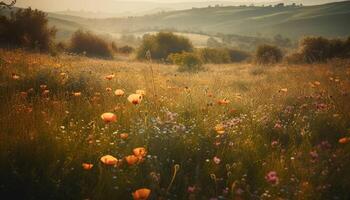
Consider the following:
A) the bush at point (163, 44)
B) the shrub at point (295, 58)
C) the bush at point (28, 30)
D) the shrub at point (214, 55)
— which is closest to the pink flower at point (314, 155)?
the bush at point (28, 30)

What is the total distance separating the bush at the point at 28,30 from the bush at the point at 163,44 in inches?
422

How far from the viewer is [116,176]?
9.73 feet

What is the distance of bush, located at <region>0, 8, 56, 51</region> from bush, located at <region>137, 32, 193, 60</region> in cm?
1073

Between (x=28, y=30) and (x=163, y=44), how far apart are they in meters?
14.5

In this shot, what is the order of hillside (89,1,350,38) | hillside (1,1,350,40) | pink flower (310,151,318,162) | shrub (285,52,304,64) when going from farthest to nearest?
1. hillside (89,1,350,38)
2. hillside (1,1,350,40)
3. shrub (285,52,304,64)
4. pink flower (310,151,318,162)

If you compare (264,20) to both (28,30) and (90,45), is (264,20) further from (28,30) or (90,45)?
(28,30)

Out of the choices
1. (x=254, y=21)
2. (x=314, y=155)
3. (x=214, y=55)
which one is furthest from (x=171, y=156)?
(x=254, y=21)

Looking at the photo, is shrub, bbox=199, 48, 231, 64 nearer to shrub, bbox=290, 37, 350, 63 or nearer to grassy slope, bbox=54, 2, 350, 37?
shrub, bbox=290, 37, 350, 63

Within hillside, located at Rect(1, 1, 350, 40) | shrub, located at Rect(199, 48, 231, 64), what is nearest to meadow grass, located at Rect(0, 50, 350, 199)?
shrub, located at Rect(199, 48, 231, 64)

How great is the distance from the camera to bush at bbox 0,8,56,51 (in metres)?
20.4

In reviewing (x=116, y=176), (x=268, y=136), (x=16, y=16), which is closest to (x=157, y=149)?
(x=116, y=176)

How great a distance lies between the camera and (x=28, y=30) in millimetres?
21531

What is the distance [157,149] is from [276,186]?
3.97 feet

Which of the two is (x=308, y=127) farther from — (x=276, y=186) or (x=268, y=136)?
(x=276, y=186)
